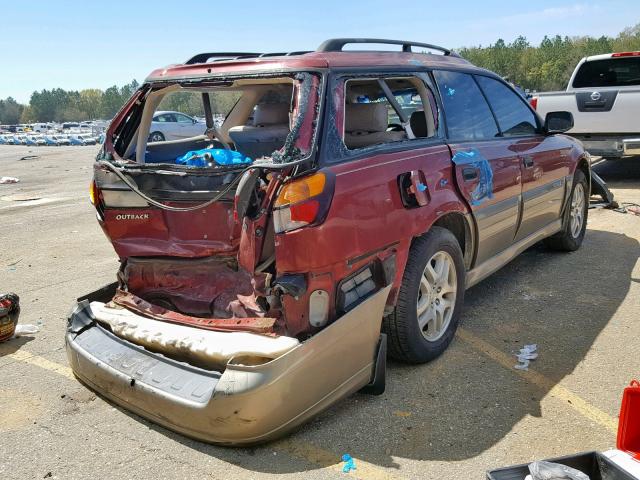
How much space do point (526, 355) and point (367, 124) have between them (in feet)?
6.06

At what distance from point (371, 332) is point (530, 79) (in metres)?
97.1

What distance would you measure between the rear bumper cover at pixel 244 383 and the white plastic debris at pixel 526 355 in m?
1.10

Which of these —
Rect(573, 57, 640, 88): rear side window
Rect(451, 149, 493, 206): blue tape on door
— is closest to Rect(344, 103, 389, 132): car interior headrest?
Rect(451, 149, 493, 206): blue tape on door

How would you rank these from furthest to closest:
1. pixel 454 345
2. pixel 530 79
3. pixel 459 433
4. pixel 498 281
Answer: pixel 530 79
pixel 498 281
pixel 454 345
pixel 459 433

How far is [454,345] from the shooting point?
→ 3873mm

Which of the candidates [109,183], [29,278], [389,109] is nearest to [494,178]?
[389,109]

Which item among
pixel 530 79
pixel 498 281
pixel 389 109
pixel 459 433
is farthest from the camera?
pixel 530 79

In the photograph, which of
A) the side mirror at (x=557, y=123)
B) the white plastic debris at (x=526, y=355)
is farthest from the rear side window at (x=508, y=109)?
the white plastic debris at (x=526, y=355)

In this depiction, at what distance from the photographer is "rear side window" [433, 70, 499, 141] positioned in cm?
392

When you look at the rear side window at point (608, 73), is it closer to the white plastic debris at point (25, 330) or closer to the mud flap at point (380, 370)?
the mud flap at point (380, 370)

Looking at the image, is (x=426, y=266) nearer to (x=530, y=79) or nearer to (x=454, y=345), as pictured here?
(x=454, y=345)

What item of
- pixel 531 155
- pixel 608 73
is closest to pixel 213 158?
pixel 531 155

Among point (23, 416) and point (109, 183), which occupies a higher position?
point (109, 183)

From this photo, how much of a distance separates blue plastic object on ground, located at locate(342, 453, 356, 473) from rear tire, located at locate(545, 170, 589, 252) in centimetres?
381
